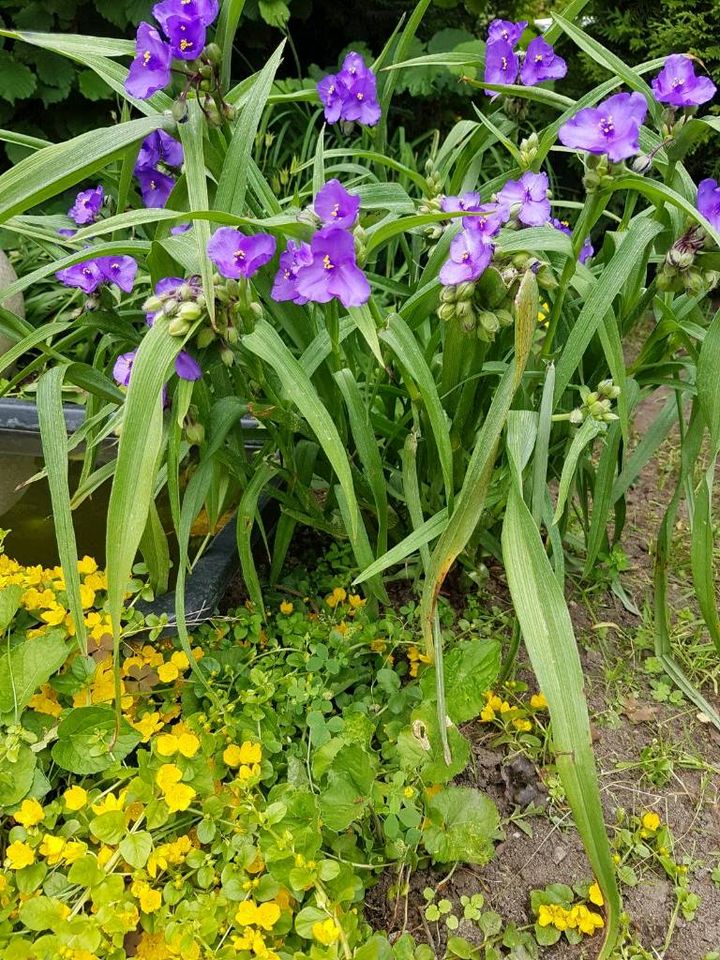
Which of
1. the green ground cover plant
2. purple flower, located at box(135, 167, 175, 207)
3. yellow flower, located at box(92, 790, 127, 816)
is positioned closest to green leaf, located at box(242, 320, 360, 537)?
the green ground cover plant

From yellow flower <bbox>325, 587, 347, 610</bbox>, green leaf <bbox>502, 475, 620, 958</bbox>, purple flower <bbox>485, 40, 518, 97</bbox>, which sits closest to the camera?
green leaf <bbox>502, 475, 620, 958</bbox>

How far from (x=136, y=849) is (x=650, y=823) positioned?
0.70m

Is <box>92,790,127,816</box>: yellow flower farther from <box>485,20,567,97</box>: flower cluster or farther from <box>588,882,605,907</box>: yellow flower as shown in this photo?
<box>485,20,567,97</box>: flower cluster

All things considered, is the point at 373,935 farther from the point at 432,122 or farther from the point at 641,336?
the point at 432,122

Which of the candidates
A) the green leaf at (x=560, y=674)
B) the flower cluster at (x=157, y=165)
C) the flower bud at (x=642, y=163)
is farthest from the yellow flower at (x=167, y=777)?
the flower bud at (x=642, y=163)

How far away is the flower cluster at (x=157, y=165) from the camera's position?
3.19 feet

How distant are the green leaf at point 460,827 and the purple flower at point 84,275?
827 mm

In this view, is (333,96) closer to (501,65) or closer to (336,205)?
(501,65)

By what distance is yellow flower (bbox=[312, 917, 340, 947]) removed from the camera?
31.7 inches

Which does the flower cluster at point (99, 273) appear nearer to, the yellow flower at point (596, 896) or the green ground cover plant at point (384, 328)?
the green ground cover plant at point (384, 328)

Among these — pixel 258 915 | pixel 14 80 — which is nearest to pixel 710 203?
pixel 258 915

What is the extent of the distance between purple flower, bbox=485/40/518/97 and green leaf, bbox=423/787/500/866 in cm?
102

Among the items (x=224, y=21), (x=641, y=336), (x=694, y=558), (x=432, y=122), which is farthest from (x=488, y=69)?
(x=432, y=122)

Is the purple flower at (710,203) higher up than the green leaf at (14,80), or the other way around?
the purple flower at (710,203)
